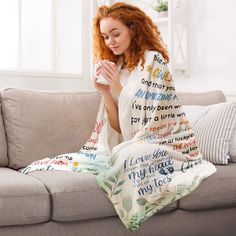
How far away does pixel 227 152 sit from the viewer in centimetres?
233

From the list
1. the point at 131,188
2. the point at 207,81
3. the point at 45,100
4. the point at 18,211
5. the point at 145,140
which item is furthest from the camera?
the point at 207,81

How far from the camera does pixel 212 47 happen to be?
331 cm

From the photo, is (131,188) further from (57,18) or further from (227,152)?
(57,18)

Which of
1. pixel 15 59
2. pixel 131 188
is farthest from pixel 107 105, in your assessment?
pixel 15 59

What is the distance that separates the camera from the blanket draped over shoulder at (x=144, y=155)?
1926 mm

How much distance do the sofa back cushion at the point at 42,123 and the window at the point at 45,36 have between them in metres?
1.09

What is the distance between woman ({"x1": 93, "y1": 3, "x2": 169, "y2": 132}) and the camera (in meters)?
2.19

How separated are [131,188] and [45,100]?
0.72 meters

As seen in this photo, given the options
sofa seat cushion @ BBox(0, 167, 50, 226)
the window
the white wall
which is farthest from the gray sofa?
the window

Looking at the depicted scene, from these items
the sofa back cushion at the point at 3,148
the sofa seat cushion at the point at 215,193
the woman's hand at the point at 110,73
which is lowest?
the sofa seat cushion at the point at 215,193

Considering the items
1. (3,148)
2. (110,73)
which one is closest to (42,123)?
(3,148)

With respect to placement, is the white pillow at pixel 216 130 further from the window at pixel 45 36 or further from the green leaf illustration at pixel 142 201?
the window at pixel 45 36

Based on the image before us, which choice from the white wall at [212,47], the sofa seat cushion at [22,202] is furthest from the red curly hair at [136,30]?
the white wall at [212,47]

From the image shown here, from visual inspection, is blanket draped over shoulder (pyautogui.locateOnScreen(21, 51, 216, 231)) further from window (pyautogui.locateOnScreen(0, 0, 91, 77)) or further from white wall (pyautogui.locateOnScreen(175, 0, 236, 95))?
window (pyautogui.locateOnScreen(0, 0, 91, 77))
